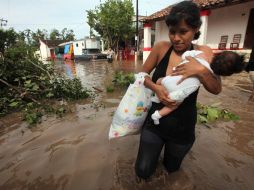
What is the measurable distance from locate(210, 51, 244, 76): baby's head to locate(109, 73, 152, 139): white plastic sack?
2.31 ft

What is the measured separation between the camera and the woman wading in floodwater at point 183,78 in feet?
5.89

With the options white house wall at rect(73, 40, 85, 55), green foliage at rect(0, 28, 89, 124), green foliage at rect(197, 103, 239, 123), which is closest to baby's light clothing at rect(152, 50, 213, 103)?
green foliage at rect(197, 103, 239, 123)

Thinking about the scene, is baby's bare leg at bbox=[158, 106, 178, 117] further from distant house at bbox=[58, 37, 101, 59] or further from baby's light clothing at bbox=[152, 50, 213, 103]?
distant house at bbox=[58, 37, 101, 59]

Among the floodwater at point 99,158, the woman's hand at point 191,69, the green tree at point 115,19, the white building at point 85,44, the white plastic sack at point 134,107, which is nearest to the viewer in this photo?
the woman's hand at point 191,69

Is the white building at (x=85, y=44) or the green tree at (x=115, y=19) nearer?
the green tree at (x=115, y=19)

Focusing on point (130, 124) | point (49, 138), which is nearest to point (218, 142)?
point (130, 124)

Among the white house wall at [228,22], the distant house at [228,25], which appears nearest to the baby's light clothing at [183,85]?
the distant house at [228,25]

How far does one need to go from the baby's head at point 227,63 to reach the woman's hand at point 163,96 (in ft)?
1.59

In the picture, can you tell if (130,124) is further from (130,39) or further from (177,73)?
(130,39)

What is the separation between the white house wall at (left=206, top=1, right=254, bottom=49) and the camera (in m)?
11.5

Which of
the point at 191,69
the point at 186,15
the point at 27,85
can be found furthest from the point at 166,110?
the point at 27,85

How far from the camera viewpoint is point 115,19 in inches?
1026

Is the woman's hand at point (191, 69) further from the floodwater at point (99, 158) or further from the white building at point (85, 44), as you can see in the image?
the white building at point (85, 44)

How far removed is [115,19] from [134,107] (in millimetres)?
25888
